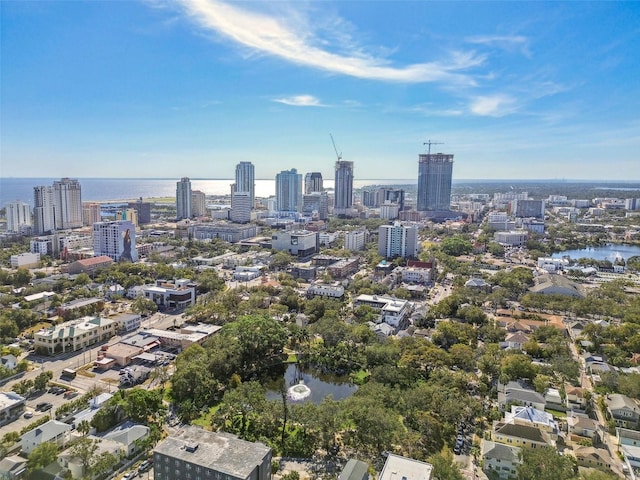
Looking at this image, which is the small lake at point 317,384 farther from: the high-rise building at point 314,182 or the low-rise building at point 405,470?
the high-rise building at point 314,182

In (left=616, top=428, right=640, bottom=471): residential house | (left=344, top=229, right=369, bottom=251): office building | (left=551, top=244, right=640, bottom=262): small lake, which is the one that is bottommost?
(left=616, top=428, right=640, bottom=471): residential house

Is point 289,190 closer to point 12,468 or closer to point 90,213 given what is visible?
point 90,213

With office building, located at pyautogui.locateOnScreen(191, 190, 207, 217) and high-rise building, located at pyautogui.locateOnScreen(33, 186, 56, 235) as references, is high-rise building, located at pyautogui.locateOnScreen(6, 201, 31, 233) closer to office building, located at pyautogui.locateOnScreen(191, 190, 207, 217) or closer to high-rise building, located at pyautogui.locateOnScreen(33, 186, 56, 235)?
high-rise building, located at pyautogui.locateOnScreen(33, 186, 56, 235)

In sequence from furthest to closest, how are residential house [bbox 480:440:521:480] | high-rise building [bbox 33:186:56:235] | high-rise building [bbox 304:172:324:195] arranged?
high-rise building [bbox 304:172:324:195]
high-rise building [bbox 33:186:56:235]
residential house [bbox 480:440:521:480]

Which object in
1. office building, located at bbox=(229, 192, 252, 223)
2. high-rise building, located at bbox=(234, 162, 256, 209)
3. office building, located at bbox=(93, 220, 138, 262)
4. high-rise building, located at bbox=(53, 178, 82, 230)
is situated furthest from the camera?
high-rise building, located at bbox=(234, 162, 256, 209)

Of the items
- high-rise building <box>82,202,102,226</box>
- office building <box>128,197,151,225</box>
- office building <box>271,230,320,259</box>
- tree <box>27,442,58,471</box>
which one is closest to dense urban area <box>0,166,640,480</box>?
tree <box>27,442,58,471</box>

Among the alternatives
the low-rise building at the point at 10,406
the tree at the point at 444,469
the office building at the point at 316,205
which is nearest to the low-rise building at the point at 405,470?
the tree at the point at 444,469

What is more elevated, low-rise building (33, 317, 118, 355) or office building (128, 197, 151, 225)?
office building (128, 197, 151, 225)

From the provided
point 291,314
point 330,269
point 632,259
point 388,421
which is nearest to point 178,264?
point 330,269
